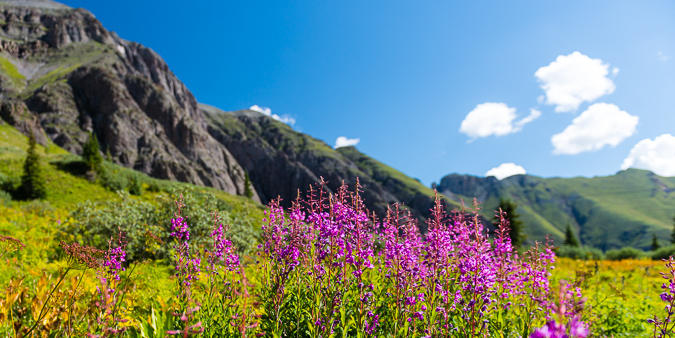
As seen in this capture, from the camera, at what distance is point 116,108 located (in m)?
90.1

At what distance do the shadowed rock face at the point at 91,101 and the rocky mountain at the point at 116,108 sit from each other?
0.93 ft

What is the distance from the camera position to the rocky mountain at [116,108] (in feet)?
263

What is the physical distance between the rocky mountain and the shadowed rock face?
0.28m

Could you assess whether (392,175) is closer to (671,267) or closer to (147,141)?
(147,141)

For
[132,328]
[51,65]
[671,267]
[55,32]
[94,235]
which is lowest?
[132,328]

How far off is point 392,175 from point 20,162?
161222mm

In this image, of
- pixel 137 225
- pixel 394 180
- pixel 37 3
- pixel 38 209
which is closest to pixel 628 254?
pixel 137 225

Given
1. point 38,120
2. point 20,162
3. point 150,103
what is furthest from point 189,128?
point 20,162

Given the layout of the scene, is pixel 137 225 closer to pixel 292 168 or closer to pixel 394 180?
pixel 292 168

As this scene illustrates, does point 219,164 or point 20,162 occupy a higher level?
point 219,164

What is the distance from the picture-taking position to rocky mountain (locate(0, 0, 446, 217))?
80312 millimetres

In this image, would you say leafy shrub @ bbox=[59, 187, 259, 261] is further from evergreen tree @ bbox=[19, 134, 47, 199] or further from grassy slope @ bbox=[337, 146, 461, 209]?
grassy slope @ bbox=[337, 146, 461, 209]

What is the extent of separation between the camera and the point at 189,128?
109000 millimetres

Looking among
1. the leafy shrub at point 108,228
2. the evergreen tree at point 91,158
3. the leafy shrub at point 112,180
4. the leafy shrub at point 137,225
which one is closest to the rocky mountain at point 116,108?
the leafy shrub at point 112,180
